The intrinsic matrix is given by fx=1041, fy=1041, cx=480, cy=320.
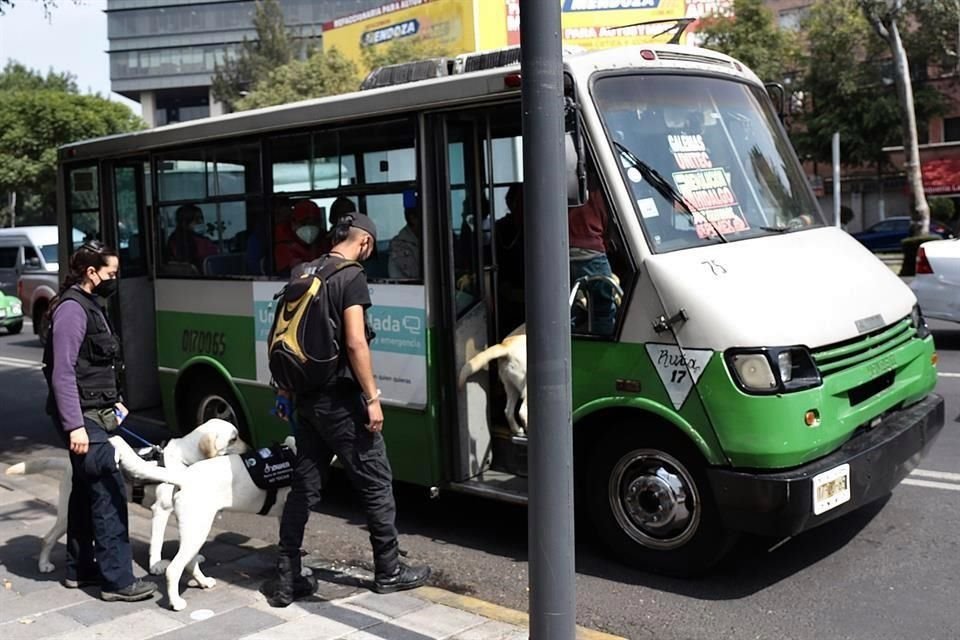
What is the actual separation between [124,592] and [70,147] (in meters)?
5.02

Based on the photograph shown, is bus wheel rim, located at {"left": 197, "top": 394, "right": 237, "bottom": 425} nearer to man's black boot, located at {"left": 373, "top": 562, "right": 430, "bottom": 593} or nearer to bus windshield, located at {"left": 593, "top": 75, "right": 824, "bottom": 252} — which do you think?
man's black boot, located at {"left": 373, "top": 562, "right": 430, "bottom": 593}

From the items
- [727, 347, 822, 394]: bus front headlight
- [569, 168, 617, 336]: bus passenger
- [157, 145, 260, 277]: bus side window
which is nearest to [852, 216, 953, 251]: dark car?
[157, 145, 260, 277]: bus side window

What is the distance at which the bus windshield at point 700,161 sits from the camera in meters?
5.32

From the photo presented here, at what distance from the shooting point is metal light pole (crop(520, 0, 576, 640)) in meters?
3.56

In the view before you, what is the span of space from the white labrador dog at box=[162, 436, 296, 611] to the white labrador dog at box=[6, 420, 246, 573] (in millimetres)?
93

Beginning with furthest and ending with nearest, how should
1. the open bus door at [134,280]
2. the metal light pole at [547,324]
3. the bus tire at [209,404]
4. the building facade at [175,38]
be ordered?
the building facade at [175,38], the open bus door at [134,280], the bus tire at [209,404], the metal light pole at [547,324]

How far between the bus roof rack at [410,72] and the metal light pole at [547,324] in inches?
112

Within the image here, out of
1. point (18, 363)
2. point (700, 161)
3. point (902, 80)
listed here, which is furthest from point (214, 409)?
point (902, 80)

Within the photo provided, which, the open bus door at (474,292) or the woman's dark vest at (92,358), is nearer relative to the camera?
the woman's dark vest at (92,358)

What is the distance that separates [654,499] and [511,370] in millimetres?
1157

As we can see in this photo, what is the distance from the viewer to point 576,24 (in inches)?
1726

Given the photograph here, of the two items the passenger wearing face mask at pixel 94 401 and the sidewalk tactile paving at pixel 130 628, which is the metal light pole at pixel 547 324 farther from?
the passenger wearing face mask at pixel 94 401

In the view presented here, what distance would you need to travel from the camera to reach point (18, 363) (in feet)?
50.6

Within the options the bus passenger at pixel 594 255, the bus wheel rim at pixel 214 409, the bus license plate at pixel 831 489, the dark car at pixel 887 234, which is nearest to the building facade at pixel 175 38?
the dark car at pixel 887 234
